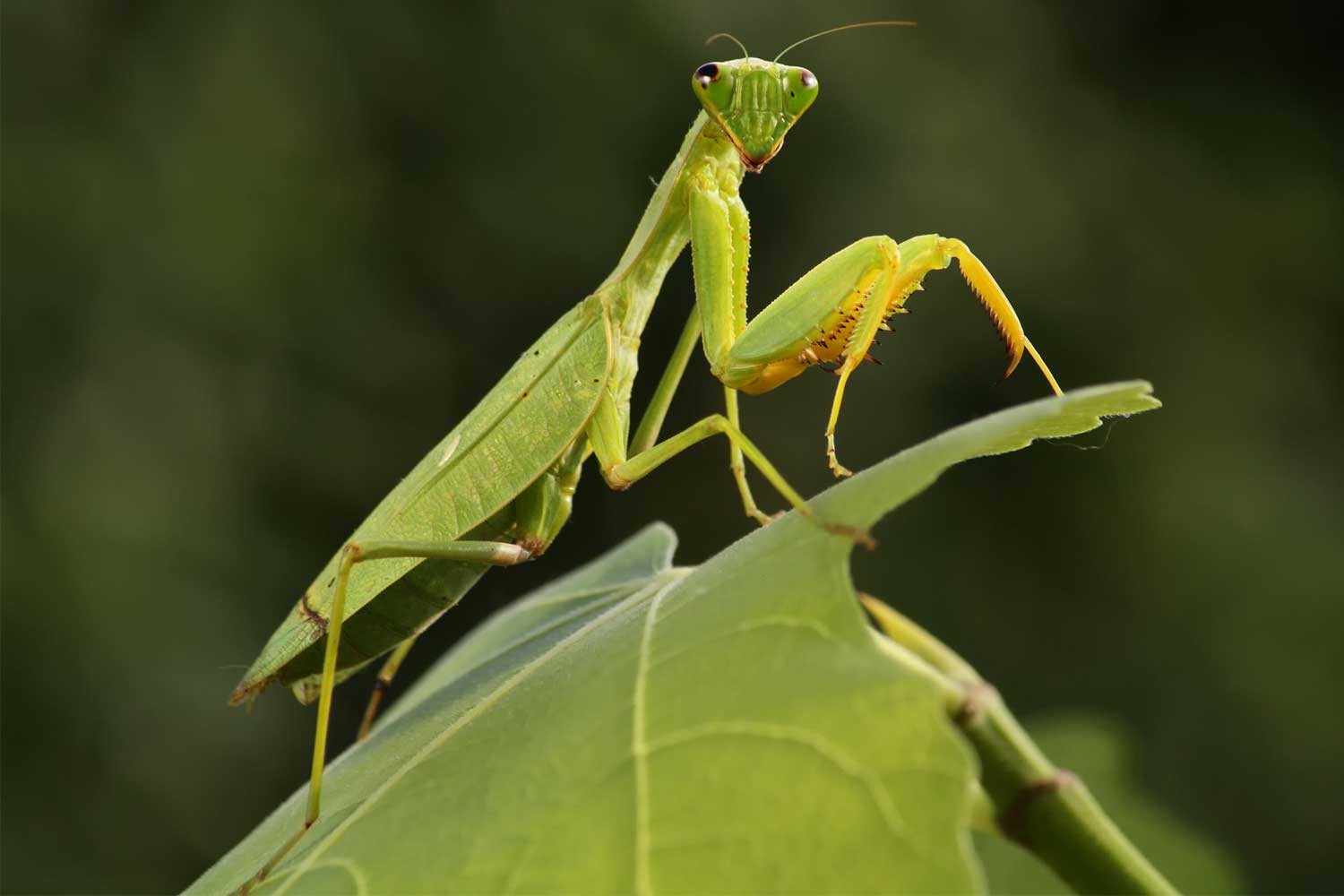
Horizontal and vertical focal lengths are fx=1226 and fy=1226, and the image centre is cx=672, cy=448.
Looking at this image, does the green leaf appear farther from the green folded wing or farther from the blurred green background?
the blurred green background

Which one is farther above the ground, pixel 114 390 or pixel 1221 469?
pixel 114 390

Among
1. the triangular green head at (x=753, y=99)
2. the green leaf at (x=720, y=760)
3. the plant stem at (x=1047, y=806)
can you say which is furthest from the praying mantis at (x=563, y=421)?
the plant stem at (x=1047, y=806)

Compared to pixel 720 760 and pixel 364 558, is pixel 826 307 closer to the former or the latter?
pixel 364 558

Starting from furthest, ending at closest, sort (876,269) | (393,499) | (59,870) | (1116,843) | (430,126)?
(430,126) < (59,870) < (393,499) < (876,269) < (1116,843)

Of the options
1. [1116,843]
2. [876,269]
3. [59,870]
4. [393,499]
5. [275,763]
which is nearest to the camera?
[1116,843]

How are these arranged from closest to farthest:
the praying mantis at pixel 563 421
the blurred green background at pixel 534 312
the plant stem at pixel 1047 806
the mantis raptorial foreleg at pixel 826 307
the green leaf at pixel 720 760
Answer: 1. the green leaf at pixel 720 760
2. the plant stem at pixel 1047 806
3. the mantis raptorial foreleg at pixel 826 307
4. the praying mantis at pixel 563 421
5. the blurred green background at pixel 534 312

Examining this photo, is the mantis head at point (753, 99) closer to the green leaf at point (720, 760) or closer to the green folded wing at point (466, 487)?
the green folded wing at point (466, 487)

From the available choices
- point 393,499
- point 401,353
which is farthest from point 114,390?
point 393,499

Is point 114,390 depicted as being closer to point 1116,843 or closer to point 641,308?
point 641,308
